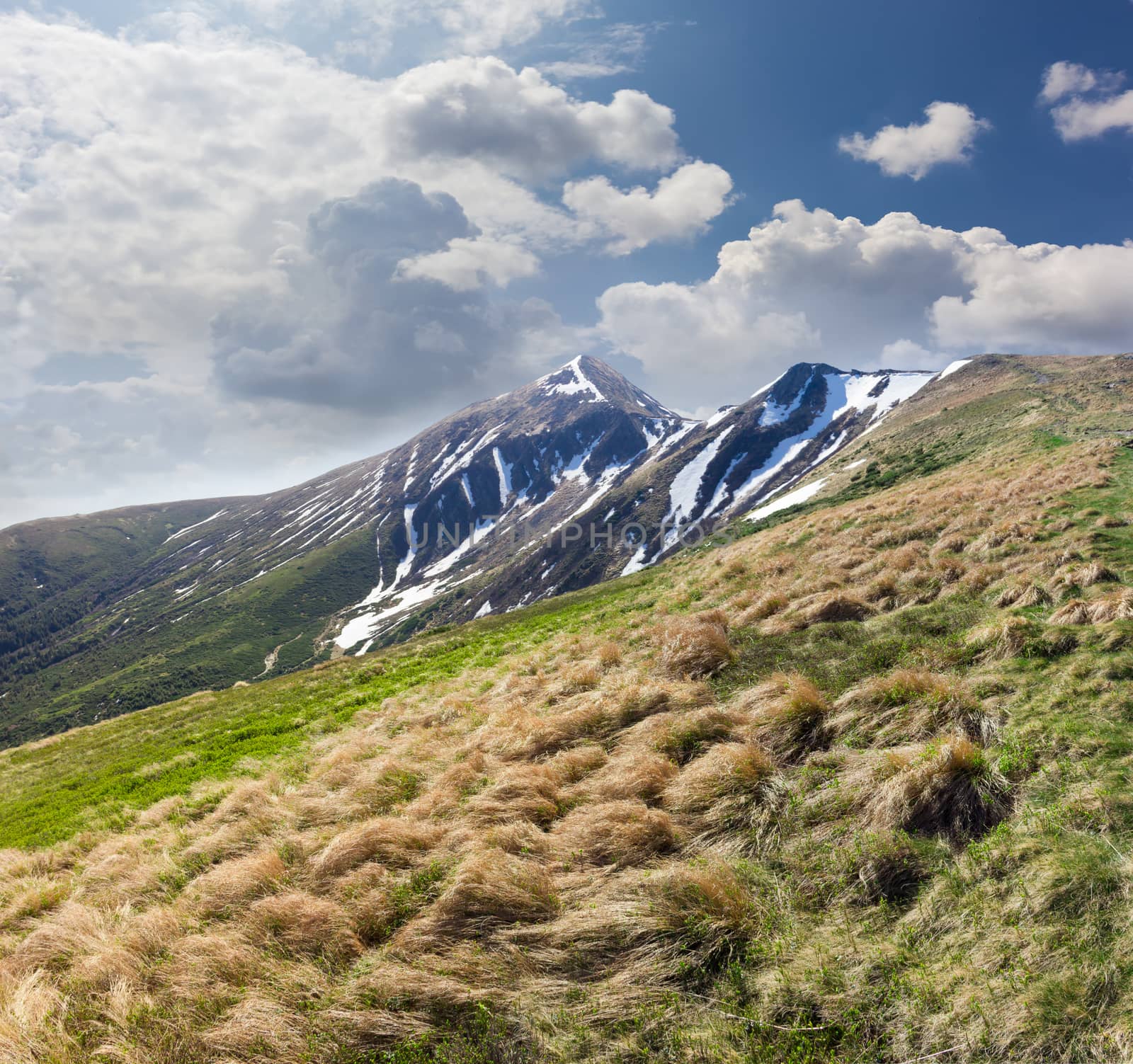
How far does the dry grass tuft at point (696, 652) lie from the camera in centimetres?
1145

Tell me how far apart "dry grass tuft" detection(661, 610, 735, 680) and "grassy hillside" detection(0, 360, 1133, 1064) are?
0.08 m

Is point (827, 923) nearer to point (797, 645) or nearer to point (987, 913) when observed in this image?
point (987, 913)

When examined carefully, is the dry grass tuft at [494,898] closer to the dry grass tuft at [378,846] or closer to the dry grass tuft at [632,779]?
the dry grass tuft at [378,846]

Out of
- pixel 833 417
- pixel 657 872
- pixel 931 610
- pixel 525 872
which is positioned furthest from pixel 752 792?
pixel 833 417

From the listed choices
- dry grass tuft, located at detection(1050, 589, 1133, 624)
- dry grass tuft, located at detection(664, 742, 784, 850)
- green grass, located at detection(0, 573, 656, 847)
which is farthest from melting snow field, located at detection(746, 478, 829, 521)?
dry grass tuft, located at detection(664, 742, 784, 850)

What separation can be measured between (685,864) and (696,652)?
610cm

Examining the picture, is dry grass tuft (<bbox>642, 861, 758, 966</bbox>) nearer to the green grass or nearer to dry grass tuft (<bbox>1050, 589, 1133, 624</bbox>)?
dry grass tuft (<bbox>1050, 589, 1133, 624</bbox>)

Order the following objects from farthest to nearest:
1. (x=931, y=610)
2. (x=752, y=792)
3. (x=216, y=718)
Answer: (x=216, y=718), (x=931, y=610), (x=752, y=792)

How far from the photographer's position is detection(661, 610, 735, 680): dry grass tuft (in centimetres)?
1145

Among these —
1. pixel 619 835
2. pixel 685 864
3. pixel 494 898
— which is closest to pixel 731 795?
pixel 685 864

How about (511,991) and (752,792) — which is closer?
(511,991)

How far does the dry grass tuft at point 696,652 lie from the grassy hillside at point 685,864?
0.28 ft

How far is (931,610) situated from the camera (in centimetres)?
1127

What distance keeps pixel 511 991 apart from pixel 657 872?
77.4 inches
